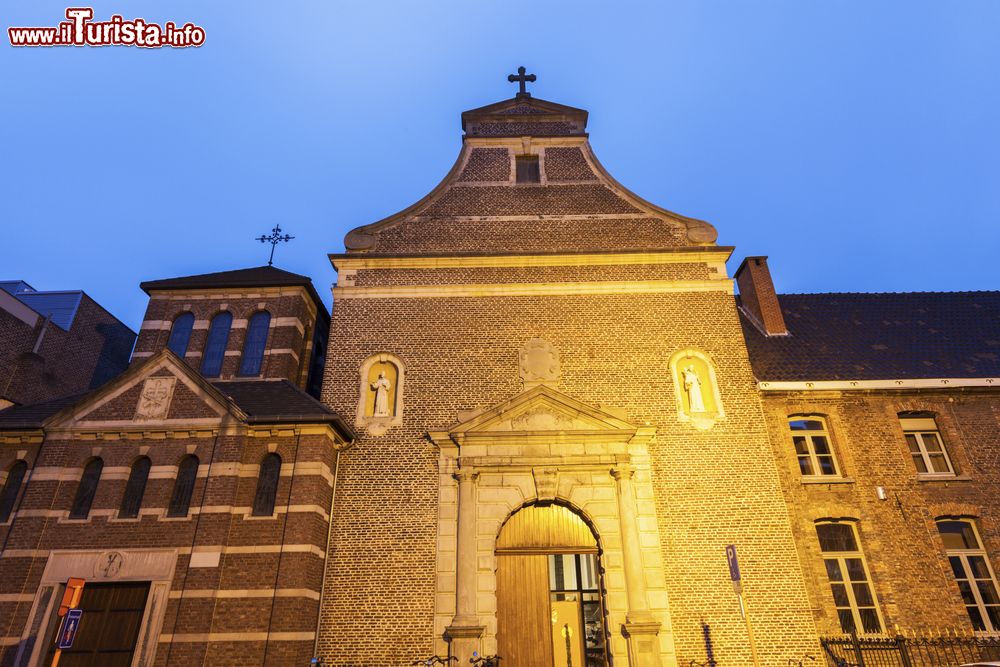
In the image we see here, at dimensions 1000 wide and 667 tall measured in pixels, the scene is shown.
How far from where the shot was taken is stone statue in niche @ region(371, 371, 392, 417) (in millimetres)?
13727

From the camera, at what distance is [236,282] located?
1633cm

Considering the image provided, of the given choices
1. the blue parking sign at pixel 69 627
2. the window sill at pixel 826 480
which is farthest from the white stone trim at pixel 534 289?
the blue parking sign at pixel 69 627

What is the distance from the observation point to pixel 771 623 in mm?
11602

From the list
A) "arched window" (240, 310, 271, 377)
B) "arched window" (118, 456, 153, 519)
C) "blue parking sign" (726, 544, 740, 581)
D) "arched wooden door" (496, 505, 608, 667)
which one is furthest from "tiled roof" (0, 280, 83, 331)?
"blue parking sign" (726, 544, 740, 581)

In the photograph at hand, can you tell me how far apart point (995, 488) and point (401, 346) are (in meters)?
14.4

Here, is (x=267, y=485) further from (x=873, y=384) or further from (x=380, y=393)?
(x=873, y=384)

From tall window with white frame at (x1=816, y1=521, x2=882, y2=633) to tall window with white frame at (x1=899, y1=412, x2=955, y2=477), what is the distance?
2682 mm

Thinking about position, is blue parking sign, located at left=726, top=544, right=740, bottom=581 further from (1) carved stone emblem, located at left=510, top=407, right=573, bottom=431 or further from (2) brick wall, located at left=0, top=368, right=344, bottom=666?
(2) brick wall, located at left=0, top=368, right=344, bottom=666

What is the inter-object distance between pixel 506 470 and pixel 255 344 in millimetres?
7807

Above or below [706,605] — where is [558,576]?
above

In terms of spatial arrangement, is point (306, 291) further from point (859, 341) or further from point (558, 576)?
point (859, 341)

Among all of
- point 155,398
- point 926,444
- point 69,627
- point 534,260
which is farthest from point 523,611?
point 926,444

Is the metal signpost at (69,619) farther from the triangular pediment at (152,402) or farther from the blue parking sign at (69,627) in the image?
the triangular pediment at (152,402)

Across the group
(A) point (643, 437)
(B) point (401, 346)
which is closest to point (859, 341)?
(A) point (643, 437)
